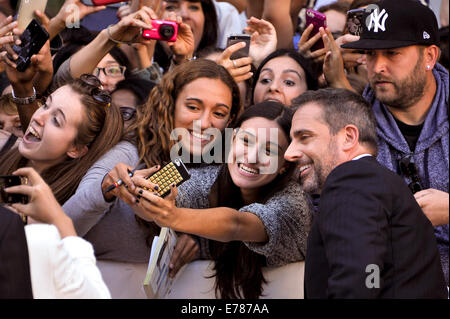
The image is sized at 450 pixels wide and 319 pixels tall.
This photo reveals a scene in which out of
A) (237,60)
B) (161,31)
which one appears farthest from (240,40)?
(161,31)

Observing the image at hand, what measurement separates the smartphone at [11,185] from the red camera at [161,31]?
1236 millimetres

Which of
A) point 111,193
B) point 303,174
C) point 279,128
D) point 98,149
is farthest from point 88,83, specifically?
point 303,174

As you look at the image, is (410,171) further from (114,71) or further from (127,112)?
(114,71)

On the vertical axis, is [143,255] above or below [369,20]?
below

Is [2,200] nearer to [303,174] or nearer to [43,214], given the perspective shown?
[43,214]

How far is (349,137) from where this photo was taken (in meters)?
2.39

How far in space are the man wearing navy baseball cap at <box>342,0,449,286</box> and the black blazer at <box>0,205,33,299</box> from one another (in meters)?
1.75

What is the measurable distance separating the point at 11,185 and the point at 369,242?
1129 millimetres

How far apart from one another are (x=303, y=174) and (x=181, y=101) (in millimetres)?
890

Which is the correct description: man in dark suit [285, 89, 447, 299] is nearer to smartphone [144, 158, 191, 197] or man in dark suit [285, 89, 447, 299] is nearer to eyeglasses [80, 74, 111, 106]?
smartphone [144, 158, 191, 197]

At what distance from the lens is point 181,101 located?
3191mm
